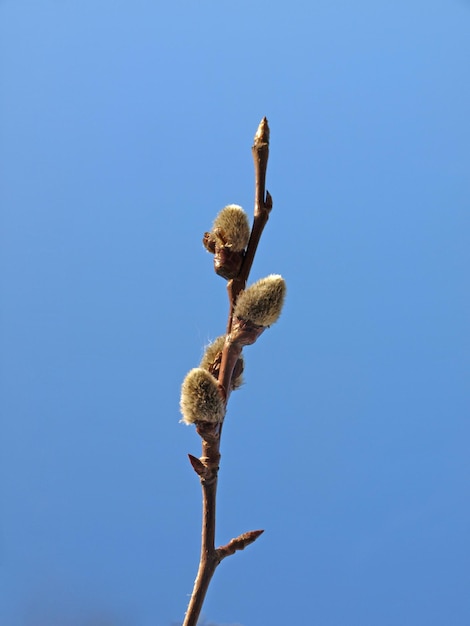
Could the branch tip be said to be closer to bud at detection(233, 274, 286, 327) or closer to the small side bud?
bud at detection(233, 274, 286, 327)

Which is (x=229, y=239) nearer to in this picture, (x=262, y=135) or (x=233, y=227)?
(x=233, y=227)

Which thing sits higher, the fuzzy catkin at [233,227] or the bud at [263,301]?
the fuzzy catkin at [233,227]

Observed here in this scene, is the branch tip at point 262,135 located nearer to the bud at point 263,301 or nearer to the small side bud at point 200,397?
the bud at point 263,301

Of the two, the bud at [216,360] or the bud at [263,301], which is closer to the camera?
the bud at [263,301]

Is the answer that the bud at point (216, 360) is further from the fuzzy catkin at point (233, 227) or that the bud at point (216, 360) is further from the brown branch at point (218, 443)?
the fuzzy catkin at point (233, 227)

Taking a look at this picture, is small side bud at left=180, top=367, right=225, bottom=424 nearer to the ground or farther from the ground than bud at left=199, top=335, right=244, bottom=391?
nearer to the ground

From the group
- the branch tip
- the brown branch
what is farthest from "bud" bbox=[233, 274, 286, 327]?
the branch tip

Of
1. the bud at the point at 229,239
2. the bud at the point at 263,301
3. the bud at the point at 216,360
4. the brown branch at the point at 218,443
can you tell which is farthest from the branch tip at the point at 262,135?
the bud at the point at 216,360
